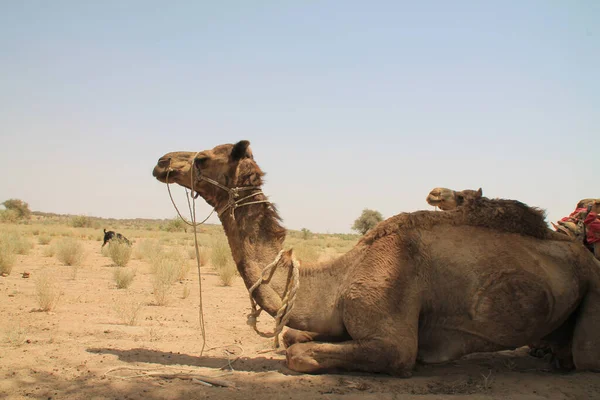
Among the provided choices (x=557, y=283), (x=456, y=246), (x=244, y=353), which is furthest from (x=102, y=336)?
(x=557, y=283)

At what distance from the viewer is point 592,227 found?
6.09 m

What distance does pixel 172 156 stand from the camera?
5.96 m

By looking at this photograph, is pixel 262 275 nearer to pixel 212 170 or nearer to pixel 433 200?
pixel 212 170

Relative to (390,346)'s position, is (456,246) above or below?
above

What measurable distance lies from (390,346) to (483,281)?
44.5 inches

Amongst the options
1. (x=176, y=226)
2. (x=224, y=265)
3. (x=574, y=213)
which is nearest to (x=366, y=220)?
(x=176, y=226)

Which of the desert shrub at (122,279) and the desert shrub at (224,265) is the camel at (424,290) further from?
the desert shrub at (224,265)

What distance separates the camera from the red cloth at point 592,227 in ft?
19.8

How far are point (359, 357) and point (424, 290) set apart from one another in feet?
2.97

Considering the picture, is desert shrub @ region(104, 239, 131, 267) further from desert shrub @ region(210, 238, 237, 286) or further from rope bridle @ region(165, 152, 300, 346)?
rope bridle @ region(165, 152, 300, 346)

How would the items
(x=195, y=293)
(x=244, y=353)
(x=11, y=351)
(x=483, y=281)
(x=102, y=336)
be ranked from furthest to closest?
(x=195, y=293) → (x=102, y=336) → (x=244, y=353) → (x=11, y=351) → (x=483, y=281)

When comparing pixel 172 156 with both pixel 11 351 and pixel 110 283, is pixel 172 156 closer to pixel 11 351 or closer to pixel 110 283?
pixel 11 351

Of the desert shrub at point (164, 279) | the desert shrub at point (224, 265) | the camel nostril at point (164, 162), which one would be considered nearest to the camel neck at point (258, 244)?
the camel nostril at point (164, 162)

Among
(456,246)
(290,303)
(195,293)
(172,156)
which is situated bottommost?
(195,293)
